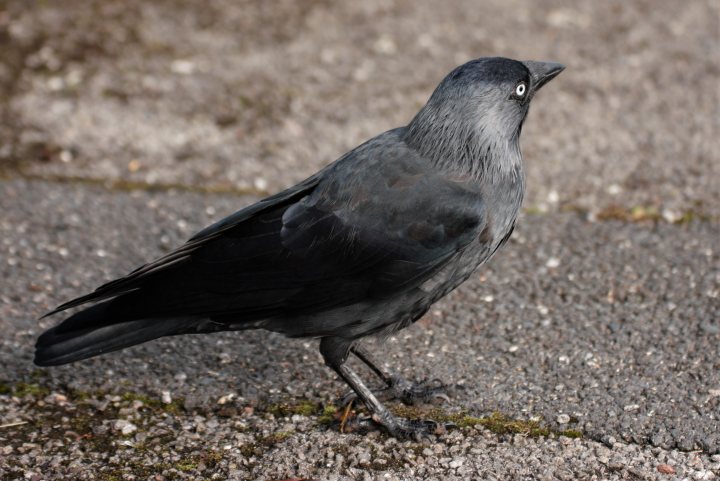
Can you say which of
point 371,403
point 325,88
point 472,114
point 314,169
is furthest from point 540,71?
point 325,88

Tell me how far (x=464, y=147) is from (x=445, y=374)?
43.7 inches

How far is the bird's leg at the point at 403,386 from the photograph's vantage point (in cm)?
426

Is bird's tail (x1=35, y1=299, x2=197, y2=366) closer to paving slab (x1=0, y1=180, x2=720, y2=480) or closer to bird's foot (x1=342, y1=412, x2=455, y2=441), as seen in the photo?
paving slab (x1=0, y1=180, x2=720, y2=480)

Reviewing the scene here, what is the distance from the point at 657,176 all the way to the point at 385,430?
3.14m

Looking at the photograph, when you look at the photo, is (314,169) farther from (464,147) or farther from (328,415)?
(328,415)

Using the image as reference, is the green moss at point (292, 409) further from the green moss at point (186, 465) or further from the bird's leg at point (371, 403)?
the green moss at point (186, 465)

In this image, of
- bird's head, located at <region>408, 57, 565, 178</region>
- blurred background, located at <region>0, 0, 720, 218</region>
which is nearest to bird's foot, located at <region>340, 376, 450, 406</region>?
bird's head, located at <region>408, 57, 565, 178</region>

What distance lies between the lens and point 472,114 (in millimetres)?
4168

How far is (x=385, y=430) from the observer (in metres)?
4.10

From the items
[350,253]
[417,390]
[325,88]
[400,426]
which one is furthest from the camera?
[325,88]

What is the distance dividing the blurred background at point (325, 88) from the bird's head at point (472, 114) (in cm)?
189

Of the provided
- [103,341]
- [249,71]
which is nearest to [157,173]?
[249,71]

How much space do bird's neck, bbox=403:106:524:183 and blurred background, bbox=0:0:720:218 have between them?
1.91m

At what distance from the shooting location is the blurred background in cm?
636
